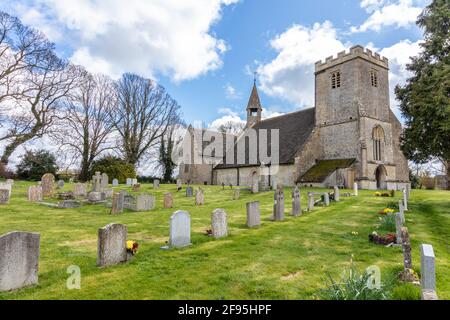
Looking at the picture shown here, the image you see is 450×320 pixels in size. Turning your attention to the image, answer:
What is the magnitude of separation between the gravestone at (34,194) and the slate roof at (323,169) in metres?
20.2

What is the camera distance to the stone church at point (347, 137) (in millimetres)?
26297

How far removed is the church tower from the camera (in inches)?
1612

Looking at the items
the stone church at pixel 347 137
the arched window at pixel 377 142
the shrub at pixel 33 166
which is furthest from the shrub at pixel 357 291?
the shrub at pixel 33 166

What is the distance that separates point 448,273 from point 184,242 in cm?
519

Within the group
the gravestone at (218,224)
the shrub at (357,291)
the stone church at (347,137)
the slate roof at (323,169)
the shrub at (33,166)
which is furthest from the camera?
the shrub at (33,166)

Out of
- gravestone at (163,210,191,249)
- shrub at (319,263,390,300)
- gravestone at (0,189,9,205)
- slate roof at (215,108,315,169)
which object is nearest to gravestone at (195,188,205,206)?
gravestone at (163,210,191,249)

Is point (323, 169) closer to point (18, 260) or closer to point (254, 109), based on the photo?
point (254, 109)

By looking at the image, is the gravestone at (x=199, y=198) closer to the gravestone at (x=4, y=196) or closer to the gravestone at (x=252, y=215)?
the gravestone at (x=252, y=215)

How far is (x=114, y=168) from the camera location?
99.7 ft

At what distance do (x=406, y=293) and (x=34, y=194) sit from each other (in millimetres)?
17201

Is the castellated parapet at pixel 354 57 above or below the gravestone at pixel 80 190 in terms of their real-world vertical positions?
above

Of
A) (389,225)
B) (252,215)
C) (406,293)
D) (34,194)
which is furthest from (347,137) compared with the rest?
(406,293)

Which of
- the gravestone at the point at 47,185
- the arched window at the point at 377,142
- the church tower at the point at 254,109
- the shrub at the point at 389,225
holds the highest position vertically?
the church tower at the point at 254,109
